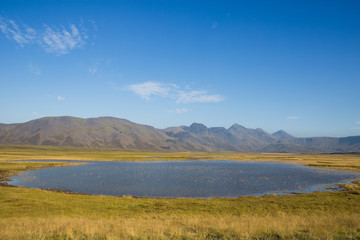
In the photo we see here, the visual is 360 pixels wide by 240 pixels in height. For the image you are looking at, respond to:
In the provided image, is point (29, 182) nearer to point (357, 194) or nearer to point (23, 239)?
point (23, 239)

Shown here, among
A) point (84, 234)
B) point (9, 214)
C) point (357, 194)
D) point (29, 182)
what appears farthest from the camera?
point (29, 182)

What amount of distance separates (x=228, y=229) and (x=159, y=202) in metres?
20.6

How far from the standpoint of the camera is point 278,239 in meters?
14.5

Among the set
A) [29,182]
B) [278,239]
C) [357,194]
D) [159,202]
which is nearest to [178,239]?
[278,239]

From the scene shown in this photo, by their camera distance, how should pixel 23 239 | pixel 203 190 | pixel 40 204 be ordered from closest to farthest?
pixel 23 239 → pixel 40 204 → pixel 203 190

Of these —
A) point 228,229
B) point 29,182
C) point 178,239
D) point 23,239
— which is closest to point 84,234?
point 23,239

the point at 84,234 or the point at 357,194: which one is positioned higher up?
the point at 84,234

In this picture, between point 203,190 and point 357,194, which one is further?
point 203,190

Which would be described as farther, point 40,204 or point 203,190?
point 203,190

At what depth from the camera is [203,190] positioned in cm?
4759

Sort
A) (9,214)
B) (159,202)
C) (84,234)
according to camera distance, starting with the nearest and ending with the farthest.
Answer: (84,234) → (9,214) → (159,202)

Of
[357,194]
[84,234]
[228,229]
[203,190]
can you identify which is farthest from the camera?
[203,190]

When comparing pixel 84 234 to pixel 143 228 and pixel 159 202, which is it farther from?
pixel 159 202

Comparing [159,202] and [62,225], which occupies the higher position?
[62,225]
